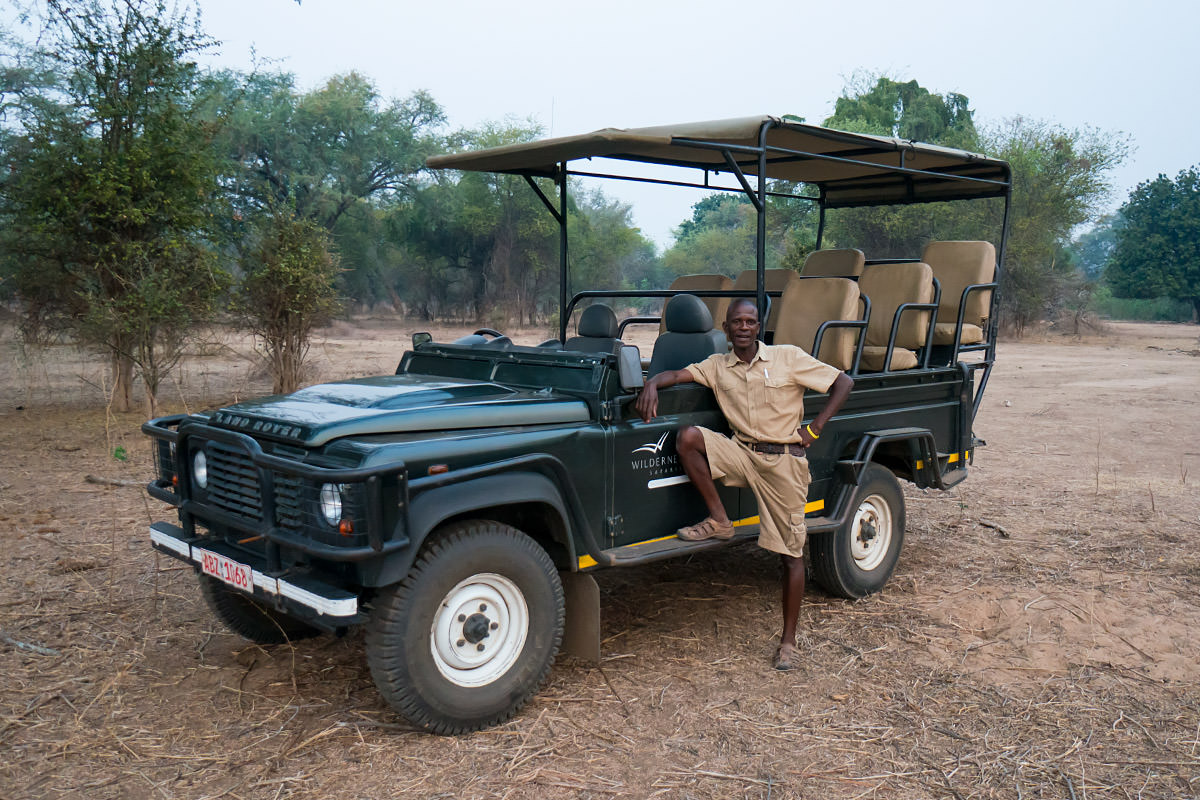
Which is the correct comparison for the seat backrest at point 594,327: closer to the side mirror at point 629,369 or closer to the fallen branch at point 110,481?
the side mirror at point 629,369

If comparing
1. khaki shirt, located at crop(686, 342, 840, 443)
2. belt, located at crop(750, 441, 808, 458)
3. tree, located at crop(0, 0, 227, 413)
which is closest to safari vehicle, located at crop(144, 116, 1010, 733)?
khaki shirt, located at crop(686, 342, 840, 443)

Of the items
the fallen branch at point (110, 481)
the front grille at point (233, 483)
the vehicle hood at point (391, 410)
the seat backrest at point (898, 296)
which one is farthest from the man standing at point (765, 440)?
the fallen branch at point (110, 481)

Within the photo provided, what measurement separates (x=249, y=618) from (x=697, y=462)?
2.34m

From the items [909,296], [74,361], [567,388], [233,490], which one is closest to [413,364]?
[567,388]

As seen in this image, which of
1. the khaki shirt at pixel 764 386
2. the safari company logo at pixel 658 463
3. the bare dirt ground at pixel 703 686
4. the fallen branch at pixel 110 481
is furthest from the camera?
the fallen branch at pixel 110 481

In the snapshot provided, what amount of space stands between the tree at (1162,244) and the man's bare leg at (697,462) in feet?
151

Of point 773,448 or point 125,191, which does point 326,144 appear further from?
point 773,448

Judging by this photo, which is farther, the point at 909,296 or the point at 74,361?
the point at 74,361

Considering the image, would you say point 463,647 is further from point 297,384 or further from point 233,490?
point 297,384

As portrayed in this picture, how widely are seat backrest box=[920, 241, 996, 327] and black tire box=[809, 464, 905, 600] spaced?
58.6 inches

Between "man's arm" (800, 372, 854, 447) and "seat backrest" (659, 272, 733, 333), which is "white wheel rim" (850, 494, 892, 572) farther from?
"seat backrest" (659, 272, 733, 333)

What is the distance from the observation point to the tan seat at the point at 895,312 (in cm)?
621

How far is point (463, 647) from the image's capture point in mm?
3850

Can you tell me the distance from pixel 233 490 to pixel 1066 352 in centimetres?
2541
